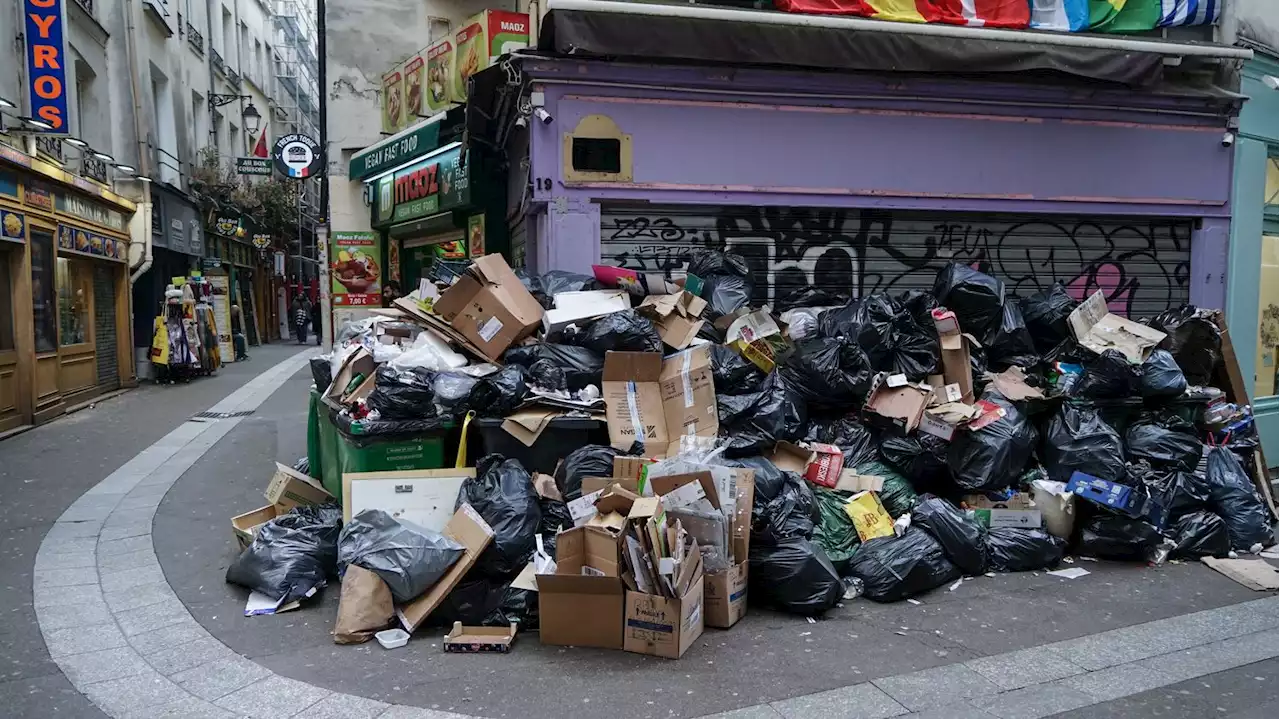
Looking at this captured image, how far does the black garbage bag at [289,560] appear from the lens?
4293mm

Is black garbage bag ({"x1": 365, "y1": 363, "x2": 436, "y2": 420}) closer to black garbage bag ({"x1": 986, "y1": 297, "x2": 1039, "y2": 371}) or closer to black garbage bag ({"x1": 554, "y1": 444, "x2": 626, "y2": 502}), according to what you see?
black garbage bag ({"x1": 554, "y1": 444, "x2": 626, "y2": 502})

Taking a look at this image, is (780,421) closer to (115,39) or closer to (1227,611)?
(1227,611)

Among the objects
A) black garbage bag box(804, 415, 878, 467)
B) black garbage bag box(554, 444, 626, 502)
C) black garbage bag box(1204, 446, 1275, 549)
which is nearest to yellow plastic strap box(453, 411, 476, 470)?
black garbage bag box(554, 444, 626, 502)

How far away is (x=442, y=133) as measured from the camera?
917cm

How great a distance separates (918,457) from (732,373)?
4.10 feet

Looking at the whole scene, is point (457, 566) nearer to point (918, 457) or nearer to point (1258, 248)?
point (918, 457)

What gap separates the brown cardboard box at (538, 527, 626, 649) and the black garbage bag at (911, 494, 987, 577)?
2.05m

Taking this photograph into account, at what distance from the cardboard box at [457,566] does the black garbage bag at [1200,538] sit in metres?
4.27

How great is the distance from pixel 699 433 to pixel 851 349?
1.23 m

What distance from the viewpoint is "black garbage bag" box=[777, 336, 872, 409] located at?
5303mm

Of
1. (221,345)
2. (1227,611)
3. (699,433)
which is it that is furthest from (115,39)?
(1227,611)

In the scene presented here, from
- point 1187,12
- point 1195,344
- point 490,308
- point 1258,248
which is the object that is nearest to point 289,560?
point 490,308

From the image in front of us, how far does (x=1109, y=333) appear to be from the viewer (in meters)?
6.16

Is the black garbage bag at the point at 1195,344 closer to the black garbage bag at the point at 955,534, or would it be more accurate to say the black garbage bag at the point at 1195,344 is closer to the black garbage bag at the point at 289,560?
the black garbage bag at the point at 955,534
